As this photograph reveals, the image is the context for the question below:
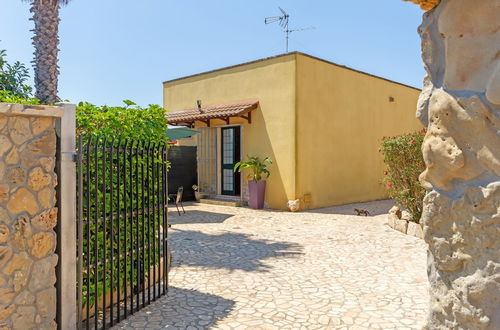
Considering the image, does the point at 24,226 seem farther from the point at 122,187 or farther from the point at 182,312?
the point at 182,312

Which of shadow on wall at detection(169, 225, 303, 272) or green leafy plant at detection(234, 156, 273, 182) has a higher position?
green leafy plant at detection(234, 156, 273, 182)

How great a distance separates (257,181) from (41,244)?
8545mm

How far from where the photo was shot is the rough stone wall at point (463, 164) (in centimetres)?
187

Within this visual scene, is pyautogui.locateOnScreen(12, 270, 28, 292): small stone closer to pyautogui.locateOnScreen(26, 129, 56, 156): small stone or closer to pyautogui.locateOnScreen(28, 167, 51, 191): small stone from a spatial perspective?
pyautogui.locateOnScreen(28, 167, 51, 191): small stone

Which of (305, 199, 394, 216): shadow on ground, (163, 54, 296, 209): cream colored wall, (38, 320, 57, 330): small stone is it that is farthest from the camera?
(163, 54, 296, 209): cream colored wall

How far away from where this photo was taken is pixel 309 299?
417 cm

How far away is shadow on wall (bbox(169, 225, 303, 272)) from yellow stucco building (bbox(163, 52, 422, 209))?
414 cm

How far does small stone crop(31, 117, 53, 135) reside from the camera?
301 centimetres

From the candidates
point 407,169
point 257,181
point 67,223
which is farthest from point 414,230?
point 67,223

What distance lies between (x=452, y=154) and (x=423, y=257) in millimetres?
4436

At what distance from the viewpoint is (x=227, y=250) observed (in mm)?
6422

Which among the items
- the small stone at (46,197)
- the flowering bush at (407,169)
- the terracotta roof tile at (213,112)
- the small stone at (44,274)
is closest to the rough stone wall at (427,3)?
the small stone at (46,197)

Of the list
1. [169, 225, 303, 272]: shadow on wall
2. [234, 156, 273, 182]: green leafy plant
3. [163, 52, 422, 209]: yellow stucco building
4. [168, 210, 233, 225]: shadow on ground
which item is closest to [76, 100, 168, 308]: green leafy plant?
[169, 225, 303, 272]: shadow on wall

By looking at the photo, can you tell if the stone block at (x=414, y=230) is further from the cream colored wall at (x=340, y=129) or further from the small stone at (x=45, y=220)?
the small stone at (x=45, y=220)
